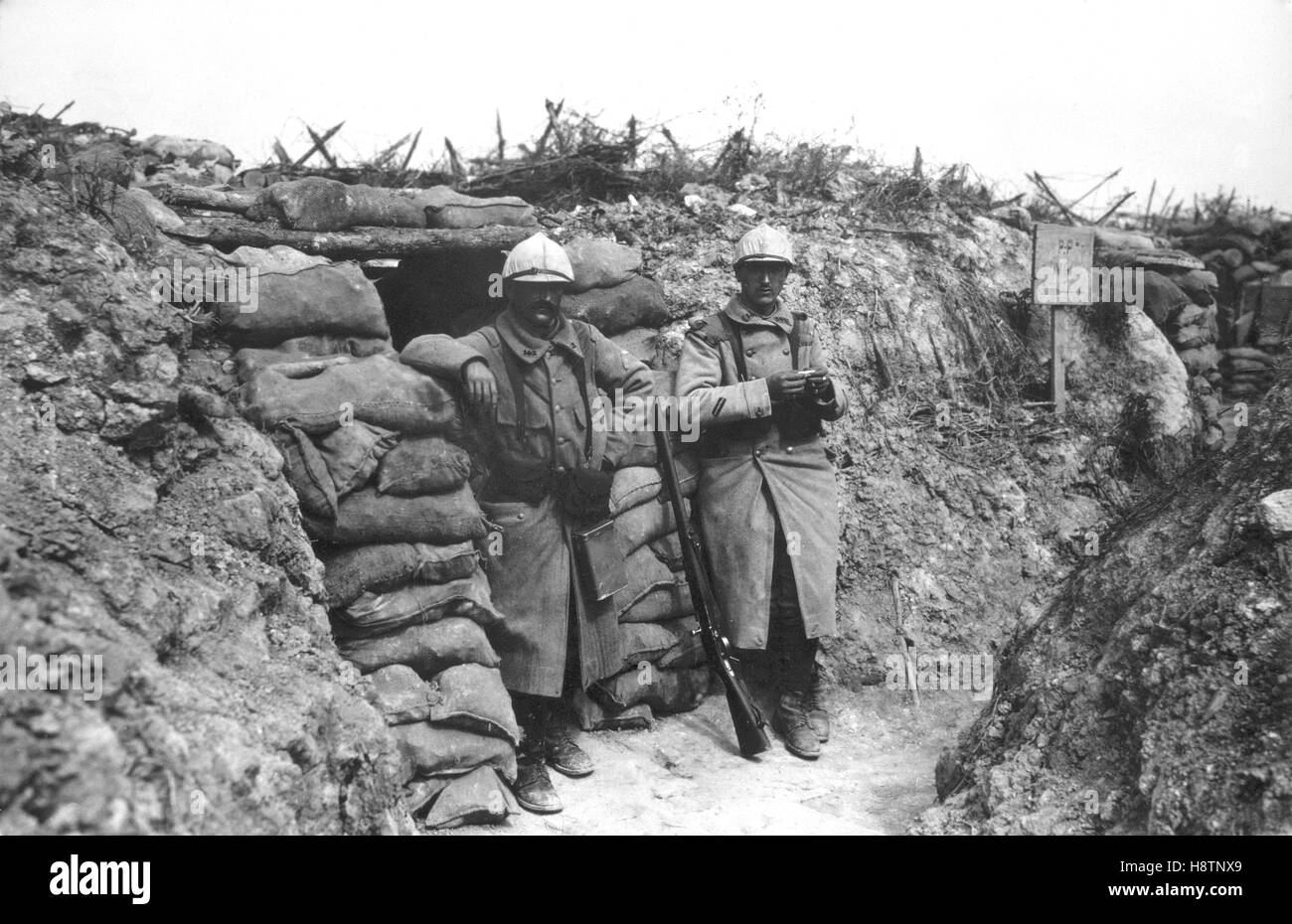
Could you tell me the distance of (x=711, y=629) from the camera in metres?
4.45

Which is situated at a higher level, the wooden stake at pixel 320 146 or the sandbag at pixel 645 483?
the wooden stake at pixel 320 146

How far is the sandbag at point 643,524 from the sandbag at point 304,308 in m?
1.37

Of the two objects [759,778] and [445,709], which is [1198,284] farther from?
[445,709]

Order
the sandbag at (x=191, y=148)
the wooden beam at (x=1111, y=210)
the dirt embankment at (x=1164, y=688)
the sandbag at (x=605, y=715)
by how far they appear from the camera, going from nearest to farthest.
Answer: the dirt embankment at (x=1164, y=688)
the sandbag at (x=605, y=715)
the sandbag at (x=191, y=148)
the wooden beam at (x=1111, y=210)

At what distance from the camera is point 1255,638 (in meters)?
2.88

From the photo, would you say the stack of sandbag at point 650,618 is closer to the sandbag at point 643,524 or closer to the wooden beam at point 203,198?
the sandbag at point 643,524

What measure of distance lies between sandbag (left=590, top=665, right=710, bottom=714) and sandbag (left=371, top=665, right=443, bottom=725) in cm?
97

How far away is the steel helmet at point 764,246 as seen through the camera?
4.55 meters

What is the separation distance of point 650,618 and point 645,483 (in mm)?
644

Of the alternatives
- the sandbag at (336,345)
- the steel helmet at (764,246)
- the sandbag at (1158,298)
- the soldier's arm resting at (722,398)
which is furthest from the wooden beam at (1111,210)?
the sandbag at (336,345)

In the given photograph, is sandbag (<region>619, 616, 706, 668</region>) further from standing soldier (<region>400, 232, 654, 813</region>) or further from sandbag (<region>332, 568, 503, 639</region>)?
sandbag (<region>332, 568, 503, 639</region>)

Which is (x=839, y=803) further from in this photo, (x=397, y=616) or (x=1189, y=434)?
Answer: (x=1189, y=434)

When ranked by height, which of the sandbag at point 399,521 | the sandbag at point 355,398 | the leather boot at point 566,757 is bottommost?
the leather boot at point 566,757

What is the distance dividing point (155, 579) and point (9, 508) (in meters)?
0.38
